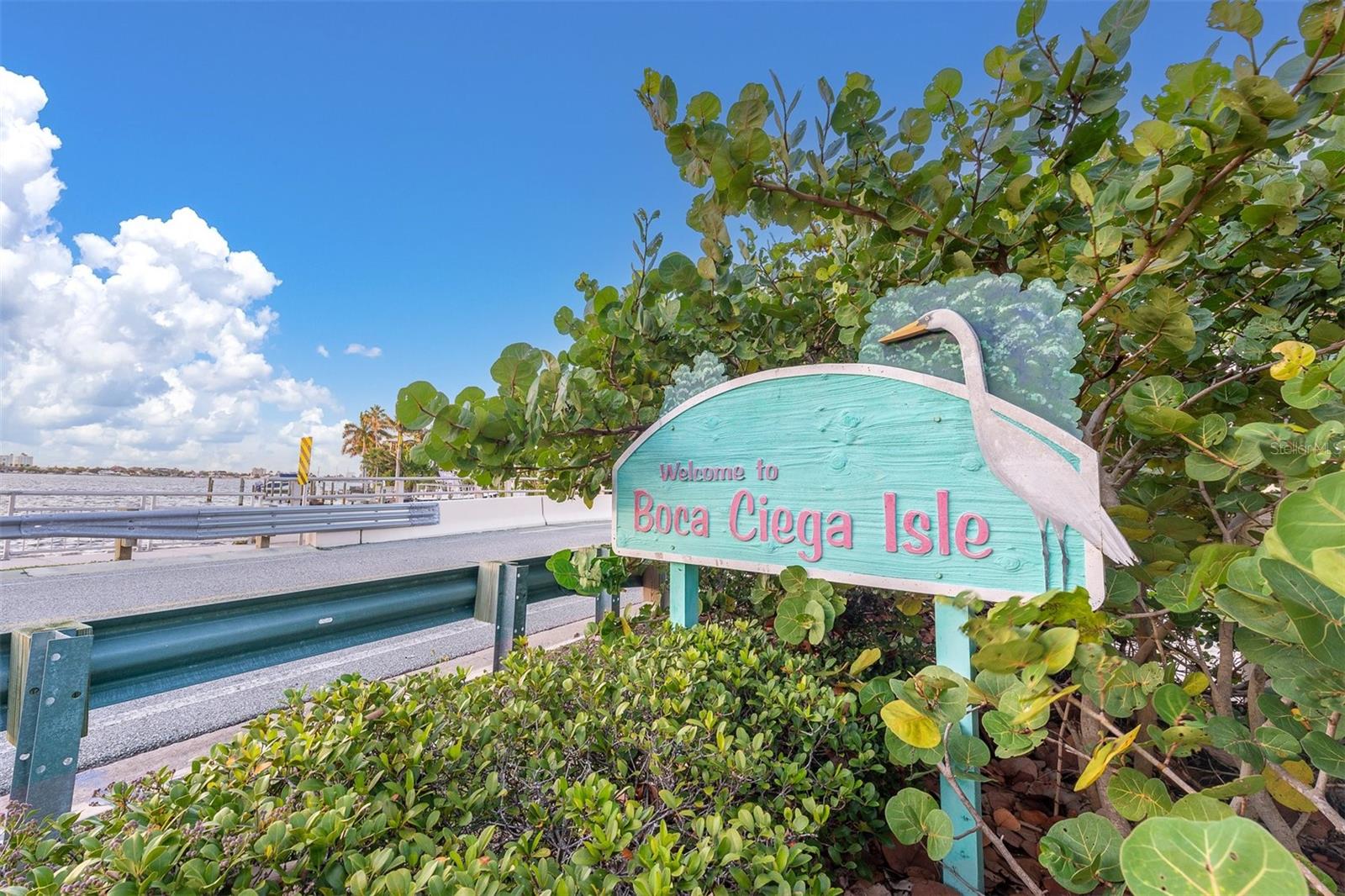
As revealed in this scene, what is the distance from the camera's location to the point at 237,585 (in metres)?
7.09

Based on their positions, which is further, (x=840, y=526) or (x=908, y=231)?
(x=908, y=231)

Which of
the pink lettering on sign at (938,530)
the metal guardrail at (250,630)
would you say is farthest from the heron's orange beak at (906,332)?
the metal guardrail at (250,630)

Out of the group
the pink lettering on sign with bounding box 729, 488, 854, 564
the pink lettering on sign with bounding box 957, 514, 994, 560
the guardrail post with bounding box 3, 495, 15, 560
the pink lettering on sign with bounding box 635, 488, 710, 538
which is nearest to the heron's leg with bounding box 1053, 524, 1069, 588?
the pink lettering on sign with bounding box 957, 514, 994, 560

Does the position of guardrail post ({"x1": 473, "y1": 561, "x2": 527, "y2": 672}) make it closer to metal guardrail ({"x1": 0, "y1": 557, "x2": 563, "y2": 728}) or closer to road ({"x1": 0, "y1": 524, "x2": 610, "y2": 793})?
metal guardrail ({"x1": 0, "y1": 557, "x2": 563, "y2": 728})

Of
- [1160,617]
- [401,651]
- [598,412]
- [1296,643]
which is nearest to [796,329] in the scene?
[598,412]

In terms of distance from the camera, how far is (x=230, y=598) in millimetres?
1787

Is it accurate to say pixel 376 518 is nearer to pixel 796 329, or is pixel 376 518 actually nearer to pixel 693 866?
pixel 796 329

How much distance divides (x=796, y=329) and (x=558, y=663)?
5.29 feet

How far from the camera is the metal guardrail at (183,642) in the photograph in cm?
133

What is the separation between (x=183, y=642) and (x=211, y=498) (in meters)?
15.0

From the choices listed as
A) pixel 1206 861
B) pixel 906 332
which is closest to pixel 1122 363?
pixel 906 332

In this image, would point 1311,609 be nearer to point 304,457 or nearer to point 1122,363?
point 1122,363

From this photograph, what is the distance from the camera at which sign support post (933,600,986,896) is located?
1.44 m

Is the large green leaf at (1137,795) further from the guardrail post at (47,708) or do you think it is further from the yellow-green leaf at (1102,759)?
the guardrail post at (47,708)
